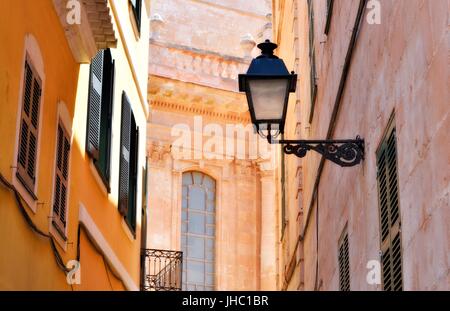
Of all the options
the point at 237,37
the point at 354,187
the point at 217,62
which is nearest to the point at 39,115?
the point at 354,187

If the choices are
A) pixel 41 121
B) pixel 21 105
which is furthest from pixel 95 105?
pixel 21 105

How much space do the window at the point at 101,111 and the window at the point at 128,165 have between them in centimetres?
106

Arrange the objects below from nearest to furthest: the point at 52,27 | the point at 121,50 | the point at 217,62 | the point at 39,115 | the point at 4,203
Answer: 1. the point at 4,203
2. the point at 39,115
3. the point at 52,27
4. the point at 121,50
5. the point at 217,62

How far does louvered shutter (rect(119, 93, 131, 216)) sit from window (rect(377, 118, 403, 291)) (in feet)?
19.4

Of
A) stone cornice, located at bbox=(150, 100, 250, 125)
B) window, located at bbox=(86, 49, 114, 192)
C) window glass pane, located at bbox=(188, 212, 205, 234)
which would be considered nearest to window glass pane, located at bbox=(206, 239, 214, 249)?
window glass pane, located at bbox=(188, 212, 205, 234)

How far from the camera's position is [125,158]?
13.6 m

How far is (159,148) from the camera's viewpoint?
28703 millimetres

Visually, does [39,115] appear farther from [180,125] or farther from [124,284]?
[180,125]

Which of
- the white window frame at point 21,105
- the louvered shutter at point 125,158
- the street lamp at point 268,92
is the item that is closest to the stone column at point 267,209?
the louvered shutter at point 125,158

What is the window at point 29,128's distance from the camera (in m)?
8.33

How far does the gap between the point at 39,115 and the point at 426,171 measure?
387 cm

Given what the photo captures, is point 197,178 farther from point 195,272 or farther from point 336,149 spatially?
point 336,149

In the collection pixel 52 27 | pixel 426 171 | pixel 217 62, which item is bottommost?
pixel 426 171

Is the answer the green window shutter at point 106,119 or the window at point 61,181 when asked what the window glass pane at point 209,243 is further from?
the window at point 61,181
